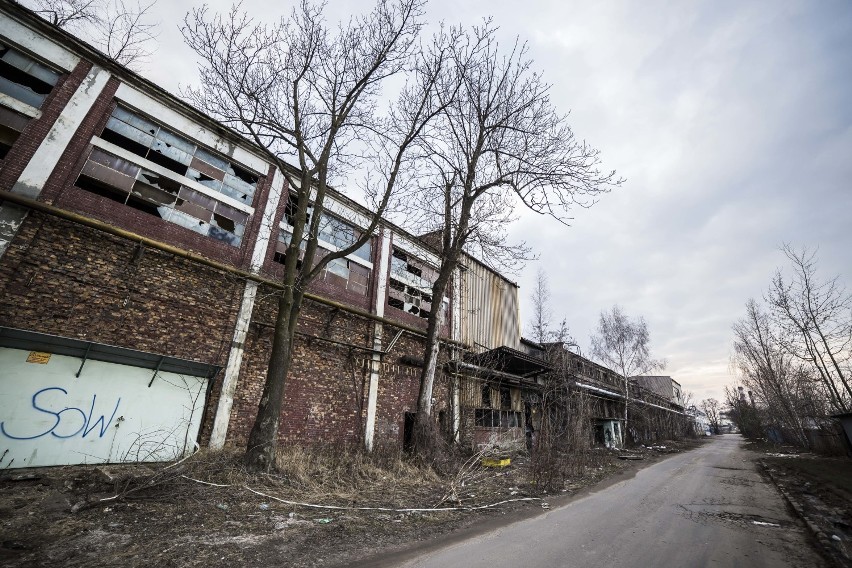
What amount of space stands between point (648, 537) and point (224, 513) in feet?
19.5

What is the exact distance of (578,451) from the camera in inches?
417

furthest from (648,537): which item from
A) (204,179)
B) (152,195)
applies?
(204,179)

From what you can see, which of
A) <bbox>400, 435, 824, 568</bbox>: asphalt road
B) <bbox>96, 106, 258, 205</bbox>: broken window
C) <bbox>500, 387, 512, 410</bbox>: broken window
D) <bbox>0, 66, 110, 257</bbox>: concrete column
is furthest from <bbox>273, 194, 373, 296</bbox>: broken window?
<bbox>400, 435, 824, 568</bbox>: asphalt road

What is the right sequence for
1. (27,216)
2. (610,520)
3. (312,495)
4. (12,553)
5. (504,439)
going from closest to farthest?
1. (12,553)
2. (610,520)
3. (312,495)
4. (27,216)
5. (504,439)

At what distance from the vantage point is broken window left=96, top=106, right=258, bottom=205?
29.0ft

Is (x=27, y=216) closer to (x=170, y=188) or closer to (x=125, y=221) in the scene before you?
(x=125, y=221)

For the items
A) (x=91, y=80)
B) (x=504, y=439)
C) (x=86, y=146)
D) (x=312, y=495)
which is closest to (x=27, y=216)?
(x=86, y=146)

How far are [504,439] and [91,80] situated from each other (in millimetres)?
18080

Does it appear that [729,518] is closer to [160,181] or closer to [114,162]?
[160,181]

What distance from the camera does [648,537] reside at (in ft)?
15.8

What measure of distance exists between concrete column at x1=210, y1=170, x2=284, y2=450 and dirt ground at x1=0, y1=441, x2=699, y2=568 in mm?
896

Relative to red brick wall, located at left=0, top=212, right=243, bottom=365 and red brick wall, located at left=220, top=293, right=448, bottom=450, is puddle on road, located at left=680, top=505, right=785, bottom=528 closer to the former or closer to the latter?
red brick wall, located at left=220, top=293, right=448, bottom=450

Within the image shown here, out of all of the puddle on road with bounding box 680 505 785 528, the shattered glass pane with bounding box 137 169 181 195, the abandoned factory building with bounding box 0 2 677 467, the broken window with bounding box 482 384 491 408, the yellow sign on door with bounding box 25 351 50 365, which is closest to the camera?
the puddle on road with bounding box 680 505 785 528

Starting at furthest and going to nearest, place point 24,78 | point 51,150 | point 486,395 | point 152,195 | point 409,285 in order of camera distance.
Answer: point 486,395 < point 409,285 < point 152,195 < point 24,78 < point 51,150
